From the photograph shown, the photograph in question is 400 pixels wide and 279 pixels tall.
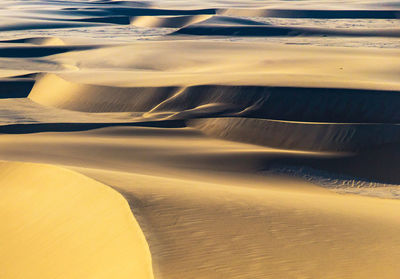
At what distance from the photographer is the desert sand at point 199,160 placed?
273 inches

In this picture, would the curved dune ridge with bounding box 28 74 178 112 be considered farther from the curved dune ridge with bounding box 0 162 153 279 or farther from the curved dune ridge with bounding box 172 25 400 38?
the curved dune ridge with bounding box 172 25 400 38

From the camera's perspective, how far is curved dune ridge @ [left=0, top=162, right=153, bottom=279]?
6645 mm

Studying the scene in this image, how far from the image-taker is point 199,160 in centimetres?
1341

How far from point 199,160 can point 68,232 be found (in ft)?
19.7

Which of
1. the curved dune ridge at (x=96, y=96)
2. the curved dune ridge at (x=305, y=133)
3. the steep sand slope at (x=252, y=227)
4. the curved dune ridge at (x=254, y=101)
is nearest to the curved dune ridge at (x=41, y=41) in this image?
the curved dune ridge at (x=96, y=96)

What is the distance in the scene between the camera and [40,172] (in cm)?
1010

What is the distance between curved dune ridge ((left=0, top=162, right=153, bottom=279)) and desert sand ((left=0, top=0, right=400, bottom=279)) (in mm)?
23

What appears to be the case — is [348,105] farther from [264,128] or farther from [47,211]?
[47,211]

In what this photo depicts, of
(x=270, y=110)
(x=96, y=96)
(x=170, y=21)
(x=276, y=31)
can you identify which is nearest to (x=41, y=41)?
(x=276, y=31)

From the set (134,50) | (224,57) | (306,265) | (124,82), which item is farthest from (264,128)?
(134,50)

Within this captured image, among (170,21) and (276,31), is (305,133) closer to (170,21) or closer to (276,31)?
(276,31)

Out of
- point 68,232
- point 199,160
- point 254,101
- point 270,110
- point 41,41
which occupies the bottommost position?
point 41,41

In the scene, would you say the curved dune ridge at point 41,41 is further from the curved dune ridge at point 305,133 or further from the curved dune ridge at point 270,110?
the curved dune ridge at point 305,133

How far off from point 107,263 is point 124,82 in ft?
49.0
